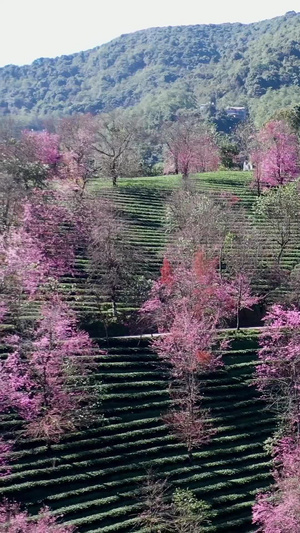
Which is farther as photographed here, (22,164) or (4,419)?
(22,164)

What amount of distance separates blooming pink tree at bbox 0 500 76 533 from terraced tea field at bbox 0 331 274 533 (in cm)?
117

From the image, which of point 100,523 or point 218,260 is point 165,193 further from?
point 100,523

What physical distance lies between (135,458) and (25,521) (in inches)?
349

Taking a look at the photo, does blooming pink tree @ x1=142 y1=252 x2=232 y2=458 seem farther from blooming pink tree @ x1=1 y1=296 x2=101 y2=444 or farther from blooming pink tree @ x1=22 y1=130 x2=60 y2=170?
blooming pink tree @ x1=22 y1=130 x2=60 y2=170

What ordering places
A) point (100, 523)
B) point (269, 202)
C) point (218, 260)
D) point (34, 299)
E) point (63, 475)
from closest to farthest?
point (100, 523)
point (63, 475)
point (34, 299)
point (218, 260)
point (269, 202)

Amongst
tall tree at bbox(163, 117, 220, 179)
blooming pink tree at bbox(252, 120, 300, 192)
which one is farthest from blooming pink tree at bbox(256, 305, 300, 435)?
tall tree at bbox(163, 117, 220, 179)

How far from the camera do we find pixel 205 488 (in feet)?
103

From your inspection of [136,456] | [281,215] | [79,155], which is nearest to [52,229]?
[79,155]

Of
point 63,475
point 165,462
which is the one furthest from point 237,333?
point 63,475

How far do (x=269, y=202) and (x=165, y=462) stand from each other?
3254 cm

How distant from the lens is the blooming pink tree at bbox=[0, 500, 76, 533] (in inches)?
969

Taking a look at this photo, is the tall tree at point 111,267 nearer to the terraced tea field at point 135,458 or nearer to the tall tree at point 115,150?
the terraced tea field at point 135,458

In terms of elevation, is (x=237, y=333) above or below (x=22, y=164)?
below

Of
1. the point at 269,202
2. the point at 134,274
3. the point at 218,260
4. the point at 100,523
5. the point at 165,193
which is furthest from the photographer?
the point at 165,193
